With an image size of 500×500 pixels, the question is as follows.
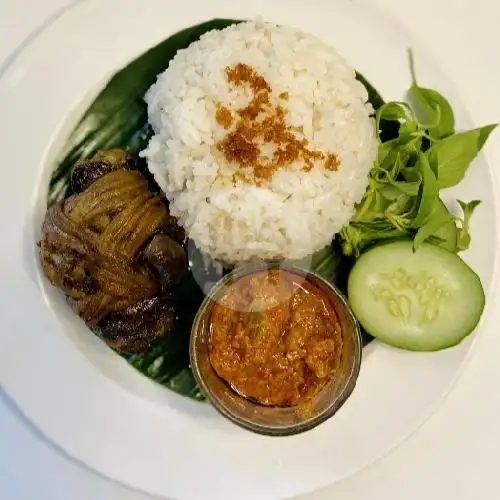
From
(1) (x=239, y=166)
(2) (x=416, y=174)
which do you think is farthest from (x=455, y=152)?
(1) (x=239, y=166)

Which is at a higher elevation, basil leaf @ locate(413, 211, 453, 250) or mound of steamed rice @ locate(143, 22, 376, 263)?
mound of steamed rice @ locate(143, 22, 376, 263)

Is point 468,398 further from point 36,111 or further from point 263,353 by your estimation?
point 36,111

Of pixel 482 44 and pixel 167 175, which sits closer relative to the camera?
pixel 167 175

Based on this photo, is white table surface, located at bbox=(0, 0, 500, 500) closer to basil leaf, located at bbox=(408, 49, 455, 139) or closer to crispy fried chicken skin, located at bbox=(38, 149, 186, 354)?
basil leaf, located at bbox=(408, 49, 455, 139)

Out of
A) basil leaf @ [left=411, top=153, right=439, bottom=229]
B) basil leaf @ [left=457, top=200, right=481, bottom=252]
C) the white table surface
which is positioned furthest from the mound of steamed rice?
the white table surface

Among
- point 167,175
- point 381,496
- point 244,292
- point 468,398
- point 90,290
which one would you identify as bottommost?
point 381,496

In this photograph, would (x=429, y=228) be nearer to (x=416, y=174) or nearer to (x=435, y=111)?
(x=416, y=174)

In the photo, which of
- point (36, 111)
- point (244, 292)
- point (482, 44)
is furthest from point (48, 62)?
point (482, 44)
